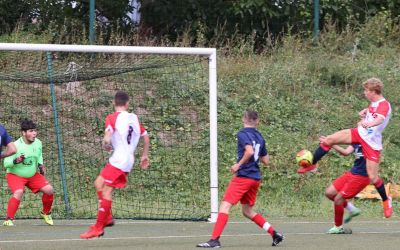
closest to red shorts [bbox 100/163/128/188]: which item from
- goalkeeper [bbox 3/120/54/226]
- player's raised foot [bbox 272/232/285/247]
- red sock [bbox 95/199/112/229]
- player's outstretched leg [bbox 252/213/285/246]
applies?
red sock [bbox 95/199/112/229]

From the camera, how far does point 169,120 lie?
15.0 meters

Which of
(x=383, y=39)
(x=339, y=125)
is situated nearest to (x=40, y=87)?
(x=339, y=125)

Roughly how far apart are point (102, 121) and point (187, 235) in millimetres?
4929

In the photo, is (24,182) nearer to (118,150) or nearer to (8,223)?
(8,223)

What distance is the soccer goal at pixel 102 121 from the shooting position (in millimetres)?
13680

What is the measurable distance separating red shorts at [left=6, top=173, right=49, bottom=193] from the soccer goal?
1.50 metres

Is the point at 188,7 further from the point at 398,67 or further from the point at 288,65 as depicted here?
the point at 398,67

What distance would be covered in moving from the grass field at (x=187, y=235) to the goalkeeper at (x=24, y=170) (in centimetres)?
38

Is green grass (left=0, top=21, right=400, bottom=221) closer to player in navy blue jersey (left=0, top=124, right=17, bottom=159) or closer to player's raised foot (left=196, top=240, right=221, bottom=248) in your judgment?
player's raised foot (left=196, top=240, right=221, bottom=248)

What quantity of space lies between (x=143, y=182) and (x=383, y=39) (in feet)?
28.8

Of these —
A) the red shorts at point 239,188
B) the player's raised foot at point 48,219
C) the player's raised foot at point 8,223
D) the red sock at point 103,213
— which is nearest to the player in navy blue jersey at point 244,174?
the red shorts at point 239,188

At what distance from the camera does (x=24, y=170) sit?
456 inches

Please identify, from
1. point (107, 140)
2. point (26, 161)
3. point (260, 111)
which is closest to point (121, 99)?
point (107, 140)

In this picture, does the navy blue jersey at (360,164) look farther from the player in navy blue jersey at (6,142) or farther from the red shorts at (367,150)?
the player in navy blue jersey at (6,142)
